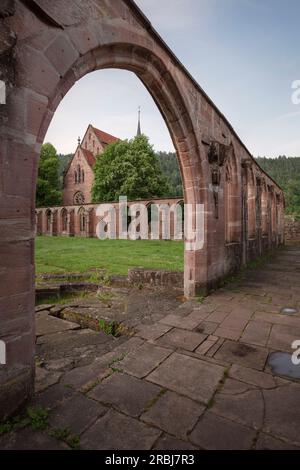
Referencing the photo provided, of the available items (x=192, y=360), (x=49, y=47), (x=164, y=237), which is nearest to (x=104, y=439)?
(x=192, y=360)

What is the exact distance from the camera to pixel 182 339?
320 centimetres

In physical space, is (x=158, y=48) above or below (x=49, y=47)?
above

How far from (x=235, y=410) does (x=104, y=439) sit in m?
0.98

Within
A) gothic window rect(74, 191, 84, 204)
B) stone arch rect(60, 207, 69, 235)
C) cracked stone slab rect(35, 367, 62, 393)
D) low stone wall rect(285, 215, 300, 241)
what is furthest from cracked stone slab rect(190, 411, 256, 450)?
gothic window rect(74, 191, 84, 204)

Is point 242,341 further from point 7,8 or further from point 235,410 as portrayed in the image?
point 7,8

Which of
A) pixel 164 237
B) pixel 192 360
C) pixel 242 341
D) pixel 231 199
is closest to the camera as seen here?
pixel 192 360

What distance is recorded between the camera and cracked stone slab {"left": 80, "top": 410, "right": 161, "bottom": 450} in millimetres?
1643

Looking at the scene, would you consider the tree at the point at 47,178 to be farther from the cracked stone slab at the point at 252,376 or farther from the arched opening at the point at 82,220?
the cracked stone slab at the point at 252,376

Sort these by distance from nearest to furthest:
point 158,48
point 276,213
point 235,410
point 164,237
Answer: point 235,410, point 158,48, point 276,213, point 164,237

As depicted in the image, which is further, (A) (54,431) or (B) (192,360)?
(B) (192,360)

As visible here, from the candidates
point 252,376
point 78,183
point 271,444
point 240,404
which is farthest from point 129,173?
point 271,444

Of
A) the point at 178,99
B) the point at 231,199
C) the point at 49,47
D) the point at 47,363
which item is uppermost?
the point at 178,99

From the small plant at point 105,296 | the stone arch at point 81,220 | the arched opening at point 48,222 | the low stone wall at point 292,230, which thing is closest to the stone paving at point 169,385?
the small plant at point 105,296
